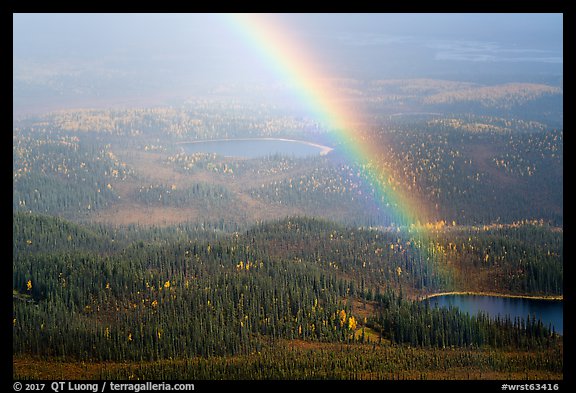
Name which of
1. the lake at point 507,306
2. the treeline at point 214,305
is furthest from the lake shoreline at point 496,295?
the treeline at point 214,305

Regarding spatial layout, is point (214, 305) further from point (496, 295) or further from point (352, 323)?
point (496, 295)

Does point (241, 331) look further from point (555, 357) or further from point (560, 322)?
point (560, 322)

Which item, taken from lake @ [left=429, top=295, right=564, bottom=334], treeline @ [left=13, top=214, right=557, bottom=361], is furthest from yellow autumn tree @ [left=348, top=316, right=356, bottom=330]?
lake @ [left=429, top=295, right=564, bottom=334]

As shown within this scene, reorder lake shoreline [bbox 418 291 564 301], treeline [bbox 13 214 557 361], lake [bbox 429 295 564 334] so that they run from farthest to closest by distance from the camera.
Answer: lake shoreline [bbox 418 291 564 301] < lake [bbox 429 295 564 334] < treeline [bbox 13 214 557 361]

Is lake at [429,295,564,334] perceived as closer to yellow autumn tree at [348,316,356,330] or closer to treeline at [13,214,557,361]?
treeline at [13,214,557,361]

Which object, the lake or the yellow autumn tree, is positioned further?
the lake

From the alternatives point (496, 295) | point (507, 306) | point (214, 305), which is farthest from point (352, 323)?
point (496, 295)

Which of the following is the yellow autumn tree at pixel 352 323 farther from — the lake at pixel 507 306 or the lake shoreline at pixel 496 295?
the lake shoreline at pixel 496 295

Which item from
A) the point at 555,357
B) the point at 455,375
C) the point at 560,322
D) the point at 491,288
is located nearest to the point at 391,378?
the point at 455,375
